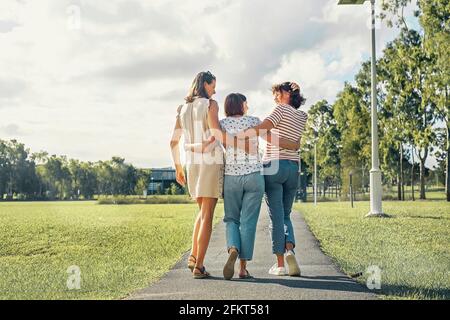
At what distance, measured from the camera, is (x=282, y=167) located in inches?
260

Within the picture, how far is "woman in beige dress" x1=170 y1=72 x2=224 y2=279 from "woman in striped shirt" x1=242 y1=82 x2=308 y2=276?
0.57 metres

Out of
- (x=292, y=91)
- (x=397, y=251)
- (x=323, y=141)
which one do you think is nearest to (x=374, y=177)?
(x=397, y=251)

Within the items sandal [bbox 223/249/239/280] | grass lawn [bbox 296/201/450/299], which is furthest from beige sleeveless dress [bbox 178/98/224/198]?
grass lawn [bbox 296/201/450/299]

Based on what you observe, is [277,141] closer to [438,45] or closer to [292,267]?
[292,267]

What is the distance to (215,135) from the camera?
248 inches

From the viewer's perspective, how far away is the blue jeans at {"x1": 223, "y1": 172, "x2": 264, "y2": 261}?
21.0ft

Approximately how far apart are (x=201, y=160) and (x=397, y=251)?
15.2 ft

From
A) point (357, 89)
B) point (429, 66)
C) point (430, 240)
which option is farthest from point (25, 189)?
point (430, 240)

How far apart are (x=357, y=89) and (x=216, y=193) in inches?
1734

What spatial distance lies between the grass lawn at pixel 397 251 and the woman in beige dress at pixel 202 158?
5.93 feet

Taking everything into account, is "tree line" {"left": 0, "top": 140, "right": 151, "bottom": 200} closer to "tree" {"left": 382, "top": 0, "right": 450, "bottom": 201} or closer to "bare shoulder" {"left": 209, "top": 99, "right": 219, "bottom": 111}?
"tree" {"left": 382, "top": 0, "right": 450, "bottom": 201}

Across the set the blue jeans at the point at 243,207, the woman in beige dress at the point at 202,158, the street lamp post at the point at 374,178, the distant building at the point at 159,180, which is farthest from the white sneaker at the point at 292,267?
the distant building at the point at 159,180

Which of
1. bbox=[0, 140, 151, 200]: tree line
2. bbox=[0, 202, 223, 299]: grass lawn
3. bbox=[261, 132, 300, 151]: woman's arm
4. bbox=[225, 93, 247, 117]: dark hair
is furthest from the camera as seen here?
bbox=[0, 140, 151, 200]: tree line
